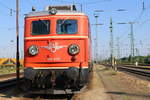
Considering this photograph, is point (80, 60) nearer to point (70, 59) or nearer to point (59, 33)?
point (70, 59)

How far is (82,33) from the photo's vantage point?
11242 mm

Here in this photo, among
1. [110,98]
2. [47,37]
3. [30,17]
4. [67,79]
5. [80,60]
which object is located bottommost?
[110,98]

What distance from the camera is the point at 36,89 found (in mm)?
11352

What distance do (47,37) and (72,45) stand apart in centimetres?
111

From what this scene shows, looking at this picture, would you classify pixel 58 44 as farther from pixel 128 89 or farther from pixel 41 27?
pixel 128 89

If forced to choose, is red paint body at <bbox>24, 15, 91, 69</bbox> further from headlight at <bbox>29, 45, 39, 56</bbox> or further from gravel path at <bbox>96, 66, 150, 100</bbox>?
gravel path at <bbox>96, 66, 150, 100</bbox>

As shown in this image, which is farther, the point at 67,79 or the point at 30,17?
the point at 30,17

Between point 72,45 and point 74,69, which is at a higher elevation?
point 72,45

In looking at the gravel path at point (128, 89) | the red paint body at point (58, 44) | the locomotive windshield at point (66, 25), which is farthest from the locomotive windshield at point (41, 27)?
the gravel path at point (128, 89)

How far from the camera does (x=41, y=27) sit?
1153cm

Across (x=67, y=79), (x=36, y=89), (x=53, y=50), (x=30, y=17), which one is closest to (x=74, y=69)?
(x=67, y=79)

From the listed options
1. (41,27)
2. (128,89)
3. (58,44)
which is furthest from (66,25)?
(128,89)

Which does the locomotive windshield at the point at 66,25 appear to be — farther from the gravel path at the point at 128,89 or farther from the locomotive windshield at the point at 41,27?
the gravel path at the point at 128,89

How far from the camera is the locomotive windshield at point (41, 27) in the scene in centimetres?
1142
